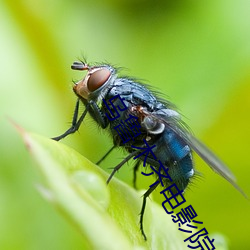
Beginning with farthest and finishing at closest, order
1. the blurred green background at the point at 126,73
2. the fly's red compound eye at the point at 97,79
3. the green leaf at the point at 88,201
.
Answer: the blurred green background at the point at 126,73
the fly's red compound eye at the point at 97,79
the green leaf at the point at 88,201

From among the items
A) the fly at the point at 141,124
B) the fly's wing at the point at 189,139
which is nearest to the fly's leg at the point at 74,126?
the fly at the point at 141,124

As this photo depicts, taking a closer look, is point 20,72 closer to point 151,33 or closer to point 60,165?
point 151,33

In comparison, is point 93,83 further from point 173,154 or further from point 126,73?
point 126,73

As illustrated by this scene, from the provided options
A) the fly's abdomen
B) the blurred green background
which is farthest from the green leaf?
the blurred green background

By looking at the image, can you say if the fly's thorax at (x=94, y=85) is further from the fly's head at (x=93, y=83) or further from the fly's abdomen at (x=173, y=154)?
the fly's abdomen at (x=173, y=154)

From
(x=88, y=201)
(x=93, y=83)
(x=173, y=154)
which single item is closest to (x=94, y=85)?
(x=93, y=83)

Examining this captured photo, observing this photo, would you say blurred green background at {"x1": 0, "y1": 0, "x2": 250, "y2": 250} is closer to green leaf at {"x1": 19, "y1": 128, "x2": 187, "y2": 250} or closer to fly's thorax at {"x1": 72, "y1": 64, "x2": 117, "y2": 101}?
fly's thorax at {"x1": 72, "y1": 64, "x2": 117, "y2": 101}
